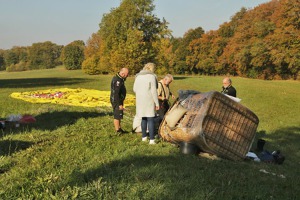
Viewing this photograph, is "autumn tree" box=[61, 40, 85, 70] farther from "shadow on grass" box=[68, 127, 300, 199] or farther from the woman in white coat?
"shadow on grass" box=[68, 127, 300, 199]

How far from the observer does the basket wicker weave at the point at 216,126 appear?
685 centimetres

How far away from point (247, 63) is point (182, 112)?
2142 inches

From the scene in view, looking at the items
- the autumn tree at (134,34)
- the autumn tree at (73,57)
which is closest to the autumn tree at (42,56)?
the autumn tree at (73,57)

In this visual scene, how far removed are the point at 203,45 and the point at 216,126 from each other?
223 feet

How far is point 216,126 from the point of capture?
276 inches

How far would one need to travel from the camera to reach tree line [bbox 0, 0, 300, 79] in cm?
4266

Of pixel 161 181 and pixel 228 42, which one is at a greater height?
pixel 228 42

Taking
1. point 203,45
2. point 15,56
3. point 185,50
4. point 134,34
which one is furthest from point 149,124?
point 15,56

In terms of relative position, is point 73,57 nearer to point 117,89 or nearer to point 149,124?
point 117,89

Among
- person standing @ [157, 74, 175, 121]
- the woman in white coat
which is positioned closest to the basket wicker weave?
the woman in white coat

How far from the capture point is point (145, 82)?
753cm

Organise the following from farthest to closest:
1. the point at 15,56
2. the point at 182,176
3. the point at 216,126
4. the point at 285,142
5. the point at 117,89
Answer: the point at 15,56
the point at 285,142
the point at 117,89
the point at 216,126
the point at 182,176

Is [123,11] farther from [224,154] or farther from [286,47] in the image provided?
[224,154]

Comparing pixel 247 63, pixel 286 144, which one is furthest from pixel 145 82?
pixel 247 63
